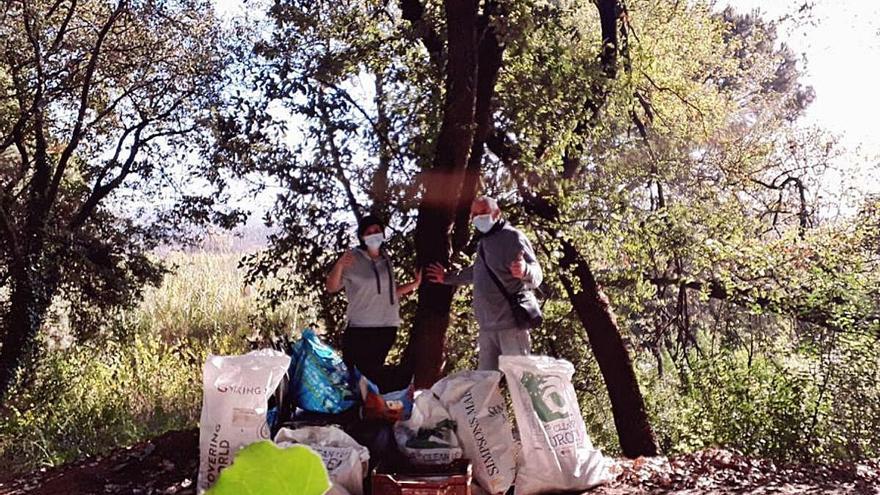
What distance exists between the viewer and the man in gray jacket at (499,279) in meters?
5.31

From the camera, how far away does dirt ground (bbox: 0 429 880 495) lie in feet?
17.2

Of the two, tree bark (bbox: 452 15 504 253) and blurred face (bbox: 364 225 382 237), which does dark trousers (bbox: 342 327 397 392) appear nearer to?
blurred face (bbox: 364 225 382 237)

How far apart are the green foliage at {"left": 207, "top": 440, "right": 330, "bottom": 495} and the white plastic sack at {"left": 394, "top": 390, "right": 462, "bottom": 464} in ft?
14.2

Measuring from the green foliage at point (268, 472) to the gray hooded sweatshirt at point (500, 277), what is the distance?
4925mm

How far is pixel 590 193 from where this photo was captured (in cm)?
739

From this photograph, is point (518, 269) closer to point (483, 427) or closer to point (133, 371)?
point (483, 427)

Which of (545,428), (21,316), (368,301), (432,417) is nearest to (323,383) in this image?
(432,417)

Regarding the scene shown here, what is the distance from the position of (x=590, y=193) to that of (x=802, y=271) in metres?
2.78

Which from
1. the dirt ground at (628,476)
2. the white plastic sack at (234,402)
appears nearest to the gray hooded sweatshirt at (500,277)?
the dirt ground at (628,476)

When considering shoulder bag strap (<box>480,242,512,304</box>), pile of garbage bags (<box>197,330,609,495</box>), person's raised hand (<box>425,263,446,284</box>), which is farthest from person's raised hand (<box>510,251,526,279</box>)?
person's raised hand (<box>425,263,446,284</box>)

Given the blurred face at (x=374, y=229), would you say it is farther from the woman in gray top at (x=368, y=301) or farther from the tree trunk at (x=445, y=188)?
the tree trunk at (x=445, y=188)

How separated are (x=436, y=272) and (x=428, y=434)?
1.60 m

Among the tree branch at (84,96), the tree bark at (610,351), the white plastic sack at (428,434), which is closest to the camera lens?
the white plastic sack at (428,434)

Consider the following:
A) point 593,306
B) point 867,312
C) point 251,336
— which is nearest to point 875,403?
point 867,312
